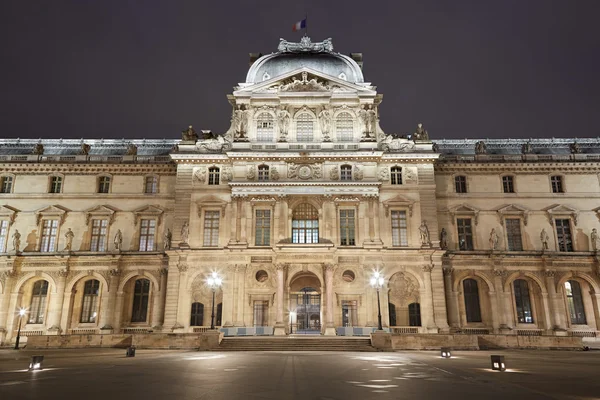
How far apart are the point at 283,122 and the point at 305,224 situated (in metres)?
10.3

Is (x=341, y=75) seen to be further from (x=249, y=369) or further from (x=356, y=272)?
(x=249, y=369)

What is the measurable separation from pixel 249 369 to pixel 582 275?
127 feet

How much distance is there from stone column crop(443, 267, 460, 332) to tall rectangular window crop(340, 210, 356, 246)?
31.9ft

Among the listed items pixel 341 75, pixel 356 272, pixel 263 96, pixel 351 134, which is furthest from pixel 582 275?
pixel 263 96

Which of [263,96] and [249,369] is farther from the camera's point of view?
[263,96]

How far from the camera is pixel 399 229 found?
43.9m

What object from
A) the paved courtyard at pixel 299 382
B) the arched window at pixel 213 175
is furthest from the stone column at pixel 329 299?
the paved courtyard at pixel 299 382

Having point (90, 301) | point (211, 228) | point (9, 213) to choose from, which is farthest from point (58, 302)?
point (211, 228)

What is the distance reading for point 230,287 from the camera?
1635 inches

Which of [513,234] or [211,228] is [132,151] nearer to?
[211,228]

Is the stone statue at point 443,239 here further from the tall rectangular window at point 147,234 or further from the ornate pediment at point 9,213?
the ornate pediment at point 9,213

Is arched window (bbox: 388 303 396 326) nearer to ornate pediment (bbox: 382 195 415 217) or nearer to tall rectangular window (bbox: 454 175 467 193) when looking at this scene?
ornate pediment (bbox: 382 195 415 217)

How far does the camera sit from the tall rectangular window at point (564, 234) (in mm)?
45844

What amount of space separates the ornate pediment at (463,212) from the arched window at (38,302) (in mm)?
41206
